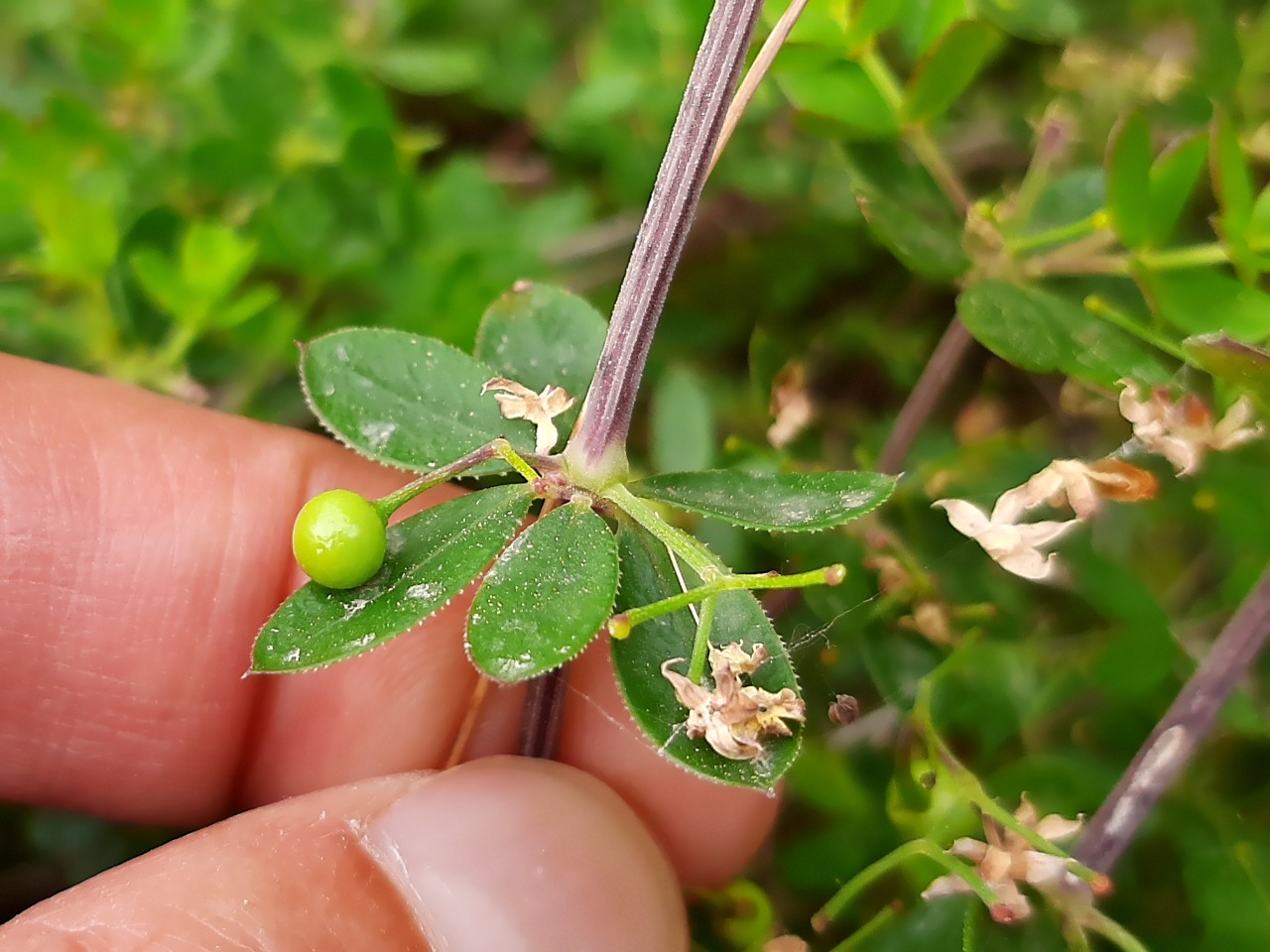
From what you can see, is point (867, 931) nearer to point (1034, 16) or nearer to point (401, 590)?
point (401, 590)

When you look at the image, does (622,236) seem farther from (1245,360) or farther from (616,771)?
(1245,360)

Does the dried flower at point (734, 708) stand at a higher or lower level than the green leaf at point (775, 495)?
lower

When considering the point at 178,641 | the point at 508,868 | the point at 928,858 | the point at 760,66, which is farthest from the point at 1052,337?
the point at 178,641

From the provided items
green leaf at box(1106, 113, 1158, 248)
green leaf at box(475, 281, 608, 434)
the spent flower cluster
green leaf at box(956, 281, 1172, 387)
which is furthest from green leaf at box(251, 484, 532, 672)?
green leaf at box(1106, 113, 1158, 248)

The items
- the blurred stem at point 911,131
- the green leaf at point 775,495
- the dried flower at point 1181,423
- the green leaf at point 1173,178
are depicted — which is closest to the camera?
the green leaf at point 775,495

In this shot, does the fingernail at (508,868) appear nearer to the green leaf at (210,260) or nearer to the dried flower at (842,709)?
the dried flower at (842,709)

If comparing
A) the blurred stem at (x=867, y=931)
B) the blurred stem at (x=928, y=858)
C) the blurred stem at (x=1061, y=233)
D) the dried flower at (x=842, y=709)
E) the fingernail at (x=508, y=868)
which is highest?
the blurred stem at (x=1061, y=233)

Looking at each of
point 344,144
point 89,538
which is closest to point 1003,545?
point 344,144

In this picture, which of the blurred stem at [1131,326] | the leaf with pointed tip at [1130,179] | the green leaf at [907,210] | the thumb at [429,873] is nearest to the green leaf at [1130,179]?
the leaf with pointed tip at [1130,179]
